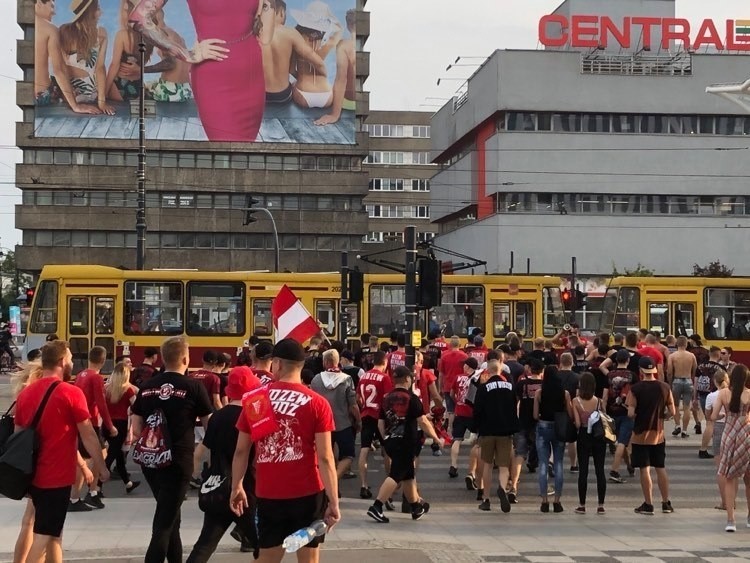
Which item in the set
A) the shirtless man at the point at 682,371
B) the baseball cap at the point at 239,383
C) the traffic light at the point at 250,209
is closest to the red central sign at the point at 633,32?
the traffic light at the point at 250,209

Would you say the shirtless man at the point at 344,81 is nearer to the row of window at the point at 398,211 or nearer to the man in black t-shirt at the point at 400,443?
the row of window at the point at 398,211

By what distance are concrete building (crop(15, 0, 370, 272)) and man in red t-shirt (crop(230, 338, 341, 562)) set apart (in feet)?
237

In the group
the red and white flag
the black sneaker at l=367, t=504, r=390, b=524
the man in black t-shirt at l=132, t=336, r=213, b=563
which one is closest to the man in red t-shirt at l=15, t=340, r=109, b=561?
the man in black t-shirt at l=132, t=336, r=213, b=563

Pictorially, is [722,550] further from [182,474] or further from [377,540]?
[182,474]

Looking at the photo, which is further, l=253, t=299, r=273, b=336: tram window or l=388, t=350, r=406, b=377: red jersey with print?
l=253, t=299, r=273, b=336: tram window

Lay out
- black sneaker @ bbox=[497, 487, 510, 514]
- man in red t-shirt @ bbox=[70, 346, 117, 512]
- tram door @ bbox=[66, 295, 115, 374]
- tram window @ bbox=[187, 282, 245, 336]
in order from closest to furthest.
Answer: man in red t-shirt @ bbox=[70, 346, 117, 512] < black sneaker @ bbox=[497, 487, 510, 514] < tram door @ bbox=[66, 295, 115, 374] < tram window @ bbox=[187, 282, 245, 336]

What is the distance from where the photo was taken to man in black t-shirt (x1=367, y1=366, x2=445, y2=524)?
506 inches

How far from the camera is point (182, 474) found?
29.1ft

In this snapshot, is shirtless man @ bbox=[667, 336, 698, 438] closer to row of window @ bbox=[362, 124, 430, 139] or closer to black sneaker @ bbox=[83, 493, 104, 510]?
black sneaker @ bbox=[83, 493, 104, 510]

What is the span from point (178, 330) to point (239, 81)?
53.5 meters

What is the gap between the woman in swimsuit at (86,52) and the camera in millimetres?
79000

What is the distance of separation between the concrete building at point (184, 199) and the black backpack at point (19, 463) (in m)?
71.0

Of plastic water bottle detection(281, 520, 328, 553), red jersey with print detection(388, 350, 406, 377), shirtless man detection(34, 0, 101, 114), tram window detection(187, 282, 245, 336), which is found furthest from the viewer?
shirtless man detection(34, 0, 101, 114)

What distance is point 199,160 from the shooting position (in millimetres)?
79812
